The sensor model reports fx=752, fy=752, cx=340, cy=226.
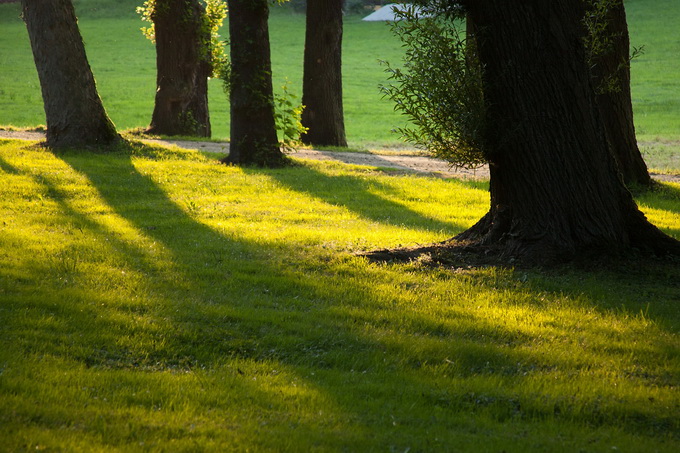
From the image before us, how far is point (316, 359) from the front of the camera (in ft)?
18.0

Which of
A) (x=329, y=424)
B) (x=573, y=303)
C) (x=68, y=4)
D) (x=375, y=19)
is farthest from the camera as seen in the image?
(x=375, y=19)

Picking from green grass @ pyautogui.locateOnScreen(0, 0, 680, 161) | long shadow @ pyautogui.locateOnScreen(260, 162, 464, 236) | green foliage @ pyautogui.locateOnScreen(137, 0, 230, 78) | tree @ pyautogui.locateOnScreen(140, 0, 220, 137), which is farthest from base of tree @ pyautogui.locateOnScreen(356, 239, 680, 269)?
green grass @ pyautogui.locateOnScreen(0, 0, 680, 161)

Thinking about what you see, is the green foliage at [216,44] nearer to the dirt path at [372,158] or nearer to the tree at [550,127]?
the dirt path at [372,158]

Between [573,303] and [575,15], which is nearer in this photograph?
[573,303]

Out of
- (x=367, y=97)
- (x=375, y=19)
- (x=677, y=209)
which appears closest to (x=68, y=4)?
(x=677, y=209)

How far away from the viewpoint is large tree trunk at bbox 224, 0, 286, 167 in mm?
15391

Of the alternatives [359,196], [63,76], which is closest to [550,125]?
[359,196]

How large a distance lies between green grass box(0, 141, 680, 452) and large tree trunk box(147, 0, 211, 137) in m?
11.2

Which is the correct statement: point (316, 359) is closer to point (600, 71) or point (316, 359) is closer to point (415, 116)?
point (415, 116)

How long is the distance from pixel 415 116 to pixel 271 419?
4.72m

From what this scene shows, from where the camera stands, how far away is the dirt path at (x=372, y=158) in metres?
17.1

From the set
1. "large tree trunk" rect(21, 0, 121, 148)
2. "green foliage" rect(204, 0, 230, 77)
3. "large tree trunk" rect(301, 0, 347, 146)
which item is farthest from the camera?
"large tree trunk" rect(301, 0, 347, 146)

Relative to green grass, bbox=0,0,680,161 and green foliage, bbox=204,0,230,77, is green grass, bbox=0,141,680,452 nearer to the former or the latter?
green foliage, bbox=204,0,230,77

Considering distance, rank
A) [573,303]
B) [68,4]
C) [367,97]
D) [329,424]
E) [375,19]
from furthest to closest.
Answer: [375,19] < [367,97] < [68,4] < [573,303] < [329,424]
